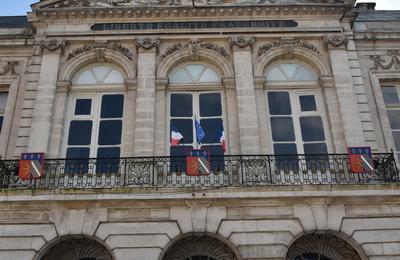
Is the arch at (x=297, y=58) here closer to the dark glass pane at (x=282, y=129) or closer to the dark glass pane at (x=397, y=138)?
the dark glass pane at (x=282, y=129)

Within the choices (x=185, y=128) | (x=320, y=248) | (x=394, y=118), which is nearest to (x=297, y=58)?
(x=394, y=118)

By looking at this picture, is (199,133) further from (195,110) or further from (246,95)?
(246,95)

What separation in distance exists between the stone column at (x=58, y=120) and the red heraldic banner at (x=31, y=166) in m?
0.63

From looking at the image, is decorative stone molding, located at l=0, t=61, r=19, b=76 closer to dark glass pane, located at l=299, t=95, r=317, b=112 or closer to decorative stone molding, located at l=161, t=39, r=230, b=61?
decorative stone molding, located at l=161, t=39, r=230, b=61

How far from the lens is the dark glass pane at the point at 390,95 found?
45.7 ft

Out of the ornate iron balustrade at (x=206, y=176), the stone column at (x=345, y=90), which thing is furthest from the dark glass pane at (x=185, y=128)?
the stone column at (x=345, y=90)

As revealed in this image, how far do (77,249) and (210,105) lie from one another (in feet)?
15.9

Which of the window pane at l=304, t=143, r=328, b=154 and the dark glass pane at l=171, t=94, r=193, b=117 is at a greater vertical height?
the dark glass pane at l=171, t=94, r=193, b=117

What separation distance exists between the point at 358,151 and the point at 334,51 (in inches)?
133

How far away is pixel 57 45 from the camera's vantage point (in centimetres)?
1400

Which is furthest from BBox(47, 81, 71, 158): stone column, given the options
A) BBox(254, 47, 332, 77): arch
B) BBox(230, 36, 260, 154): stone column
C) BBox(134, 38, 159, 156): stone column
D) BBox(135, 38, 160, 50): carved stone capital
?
BBox(254, 47, 332, 77): arch

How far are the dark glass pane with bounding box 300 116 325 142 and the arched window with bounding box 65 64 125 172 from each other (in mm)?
4542

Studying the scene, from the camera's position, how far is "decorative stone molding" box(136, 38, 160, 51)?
45.8 feet

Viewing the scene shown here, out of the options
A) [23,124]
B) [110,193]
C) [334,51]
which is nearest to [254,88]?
[334,51]
